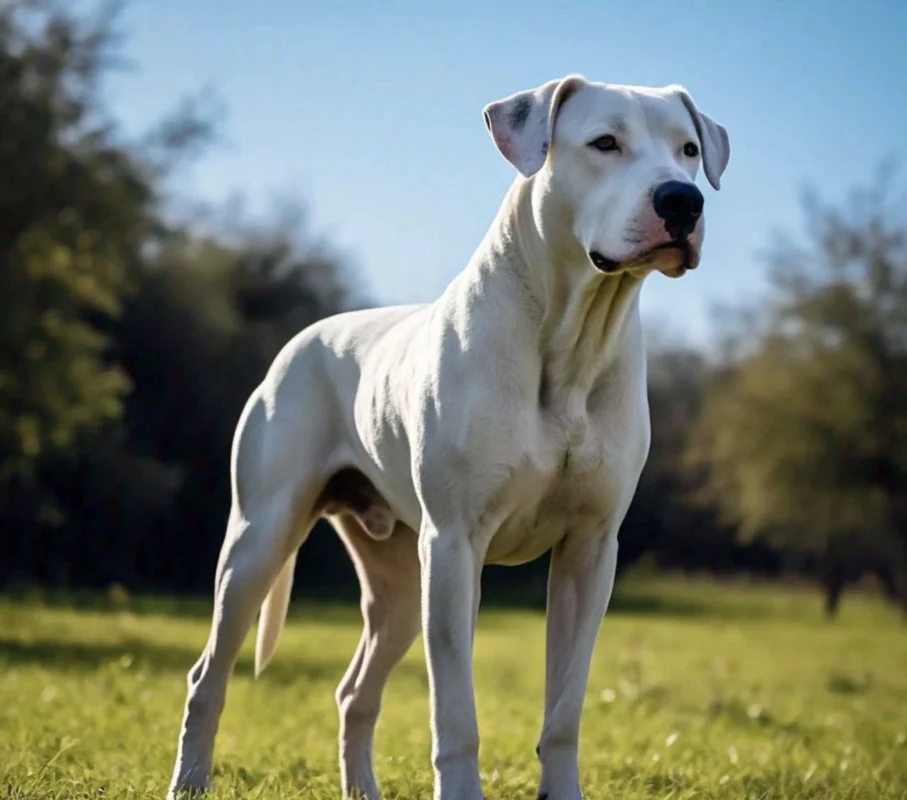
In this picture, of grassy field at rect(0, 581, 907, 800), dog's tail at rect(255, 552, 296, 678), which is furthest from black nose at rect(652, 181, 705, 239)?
dog's tail at rect(255, 552, 296, 678)

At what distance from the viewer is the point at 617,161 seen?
412cm

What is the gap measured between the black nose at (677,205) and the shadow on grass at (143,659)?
8.18 m

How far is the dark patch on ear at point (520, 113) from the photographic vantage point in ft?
14.1

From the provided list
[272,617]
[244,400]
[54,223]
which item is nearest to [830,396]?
[244,400]

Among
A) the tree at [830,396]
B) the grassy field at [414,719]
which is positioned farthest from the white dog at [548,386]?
the tree at [830,396]

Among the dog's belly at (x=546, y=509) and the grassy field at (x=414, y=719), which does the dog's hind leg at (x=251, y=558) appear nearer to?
the grassy field at (x=414, y=719)

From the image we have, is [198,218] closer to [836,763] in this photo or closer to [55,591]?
[55,591]

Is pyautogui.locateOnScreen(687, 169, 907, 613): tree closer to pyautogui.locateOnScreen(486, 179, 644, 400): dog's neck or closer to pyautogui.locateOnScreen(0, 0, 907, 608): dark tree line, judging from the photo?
pyautogui.locateOnScreen(0, 0, 907, 608): dark tree line

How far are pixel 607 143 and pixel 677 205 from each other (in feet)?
1.25

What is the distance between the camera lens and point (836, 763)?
6.72 metres

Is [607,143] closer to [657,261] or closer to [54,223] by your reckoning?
[657,261]

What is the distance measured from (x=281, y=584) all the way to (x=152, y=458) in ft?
74.9

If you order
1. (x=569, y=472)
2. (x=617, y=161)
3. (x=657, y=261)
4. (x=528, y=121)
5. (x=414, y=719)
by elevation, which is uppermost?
(x=528, y=121)

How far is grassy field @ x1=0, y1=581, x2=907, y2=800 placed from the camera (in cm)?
554
